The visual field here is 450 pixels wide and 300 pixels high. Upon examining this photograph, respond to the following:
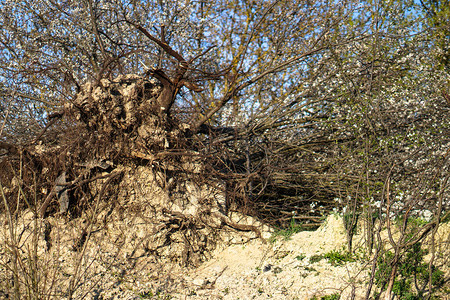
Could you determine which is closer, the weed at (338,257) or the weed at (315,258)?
the weed at (338,257)

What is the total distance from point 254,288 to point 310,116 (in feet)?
11.0

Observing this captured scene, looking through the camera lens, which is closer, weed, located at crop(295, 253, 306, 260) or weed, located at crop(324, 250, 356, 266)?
weed, located at crop(324, 250, 356, 266)

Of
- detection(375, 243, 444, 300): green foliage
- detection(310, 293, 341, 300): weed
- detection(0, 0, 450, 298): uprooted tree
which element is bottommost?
detection(310, 293, 341, 300): weed

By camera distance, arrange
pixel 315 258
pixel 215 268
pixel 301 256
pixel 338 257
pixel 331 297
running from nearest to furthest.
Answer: pixel 331 297, pixel 338 257, pixel 315 258, pixel 301 256, pixel 215 268

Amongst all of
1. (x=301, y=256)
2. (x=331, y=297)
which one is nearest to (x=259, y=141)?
(x=301, y=256)

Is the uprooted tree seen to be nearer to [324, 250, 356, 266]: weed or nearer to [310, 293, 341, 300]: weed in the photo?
[324, 250, 356, 266]: weed

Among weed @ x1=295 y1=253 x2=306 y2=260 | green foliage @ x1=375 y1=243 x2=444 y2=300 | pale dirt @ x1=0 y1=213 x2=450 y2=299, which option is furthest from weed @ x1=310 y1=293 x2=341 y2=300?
weed @ x1=295 y1=253 x2=306 y2=260

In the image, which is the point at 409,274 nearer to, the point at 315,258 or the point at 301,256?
the point at 315,258

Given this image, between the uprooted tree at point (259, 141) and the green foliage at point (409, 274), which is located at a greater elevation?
the uprooted tree at point (259, 141)

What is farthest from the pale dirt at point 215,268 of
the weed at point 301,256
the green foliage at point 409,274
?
the green foliage at point 409,274

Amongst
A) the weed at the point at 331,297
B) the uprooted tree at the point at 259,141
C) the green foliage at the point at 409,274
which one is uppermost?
the uprooted tree at the point at 259,141

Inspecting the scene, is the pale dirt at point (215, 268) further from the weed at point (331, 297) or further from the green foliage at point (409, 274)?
the green foliage at point (409, 274)

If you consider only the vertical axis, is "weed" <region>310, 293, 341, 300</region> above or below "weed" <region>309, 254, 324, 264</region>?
below

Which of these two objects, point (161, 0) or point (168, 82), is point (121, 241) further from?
point (161, 0)
